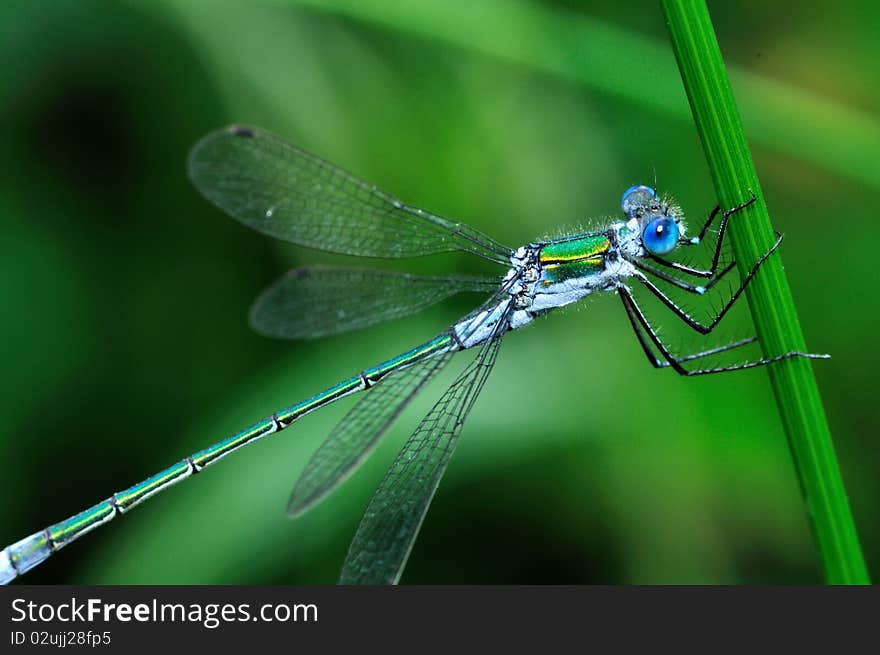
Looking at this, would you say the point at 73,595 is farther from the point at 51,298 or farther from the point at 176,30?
the point at 176,30

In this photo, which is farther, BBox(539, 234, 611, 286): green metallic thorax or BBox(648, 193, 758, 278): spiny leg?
BBox(539, 234, 611, 286): green metallic thorax

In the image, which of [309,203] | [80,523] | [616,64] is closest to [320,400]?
[309,203]

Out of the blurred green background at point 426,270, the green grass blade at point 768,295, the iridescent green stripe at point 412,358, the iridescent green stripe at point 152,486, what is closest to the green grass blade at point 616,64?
the blurred green background at point 426,270

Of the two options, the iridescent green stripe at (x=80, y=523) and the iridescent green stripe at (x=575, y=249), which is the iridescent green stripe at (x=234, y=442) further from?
the iridescent green stripe at (x=575, y=249)

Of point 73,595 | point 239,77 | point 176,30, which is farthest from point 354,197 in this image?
point 73,595

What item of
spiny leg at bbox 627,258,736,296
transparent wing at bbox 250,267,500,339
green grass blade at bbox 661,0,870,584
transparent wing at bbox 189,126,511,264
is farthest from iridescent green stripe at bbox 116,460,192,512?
green grass blade at bbox 661,0,870,584

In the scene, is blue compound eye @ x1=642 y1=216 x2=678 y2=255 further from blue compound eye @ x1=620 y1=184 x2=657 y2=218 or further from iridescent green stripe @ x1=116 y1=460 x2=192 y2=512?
iridescent green stripe @ x1=116 y1=460 x2=192 y2=512
